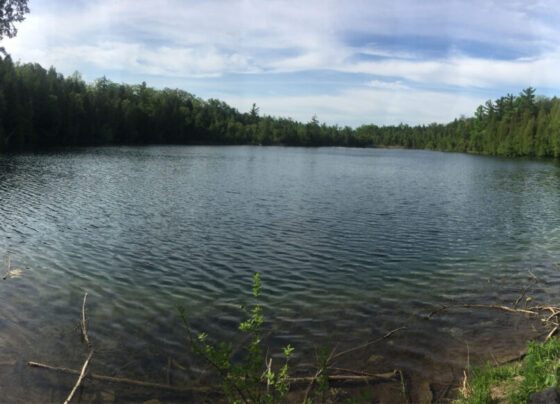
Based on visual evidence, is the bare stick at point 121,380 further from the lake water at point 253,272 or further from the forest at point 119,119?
the forest at point 119,119

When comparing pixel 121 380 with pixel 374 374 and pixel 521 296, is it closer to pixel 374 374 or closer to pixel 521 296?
pixel 374 374

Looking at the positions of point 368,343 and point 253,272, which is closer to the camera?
point 368,343

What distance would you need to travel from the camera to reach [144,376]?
27.6 feet

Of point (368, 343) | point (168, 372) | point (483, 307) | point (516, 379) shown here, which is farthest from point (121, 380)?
point (483, 307)

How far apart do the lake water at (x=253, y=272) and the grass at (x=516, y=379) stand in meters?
1.01

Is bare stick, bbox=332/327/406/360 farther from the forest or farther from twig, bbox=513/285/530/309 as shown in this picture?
the forest

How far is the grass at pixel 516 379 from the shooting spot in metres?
6.62

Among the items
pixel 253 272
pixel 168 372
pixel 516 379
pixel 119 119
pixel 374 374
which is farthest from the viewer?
pixel 119 119

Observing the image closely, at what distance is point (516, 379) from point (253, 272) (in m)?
9.92

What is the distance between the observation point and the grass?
6.62 meters

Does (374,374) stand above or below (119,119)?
below

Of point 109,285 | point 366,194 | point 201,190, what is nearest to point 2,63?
point 201,190

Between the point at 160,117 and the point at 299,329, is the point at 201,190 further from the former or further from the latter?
the point at 160,117

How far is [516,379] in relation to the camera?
24.7ft
